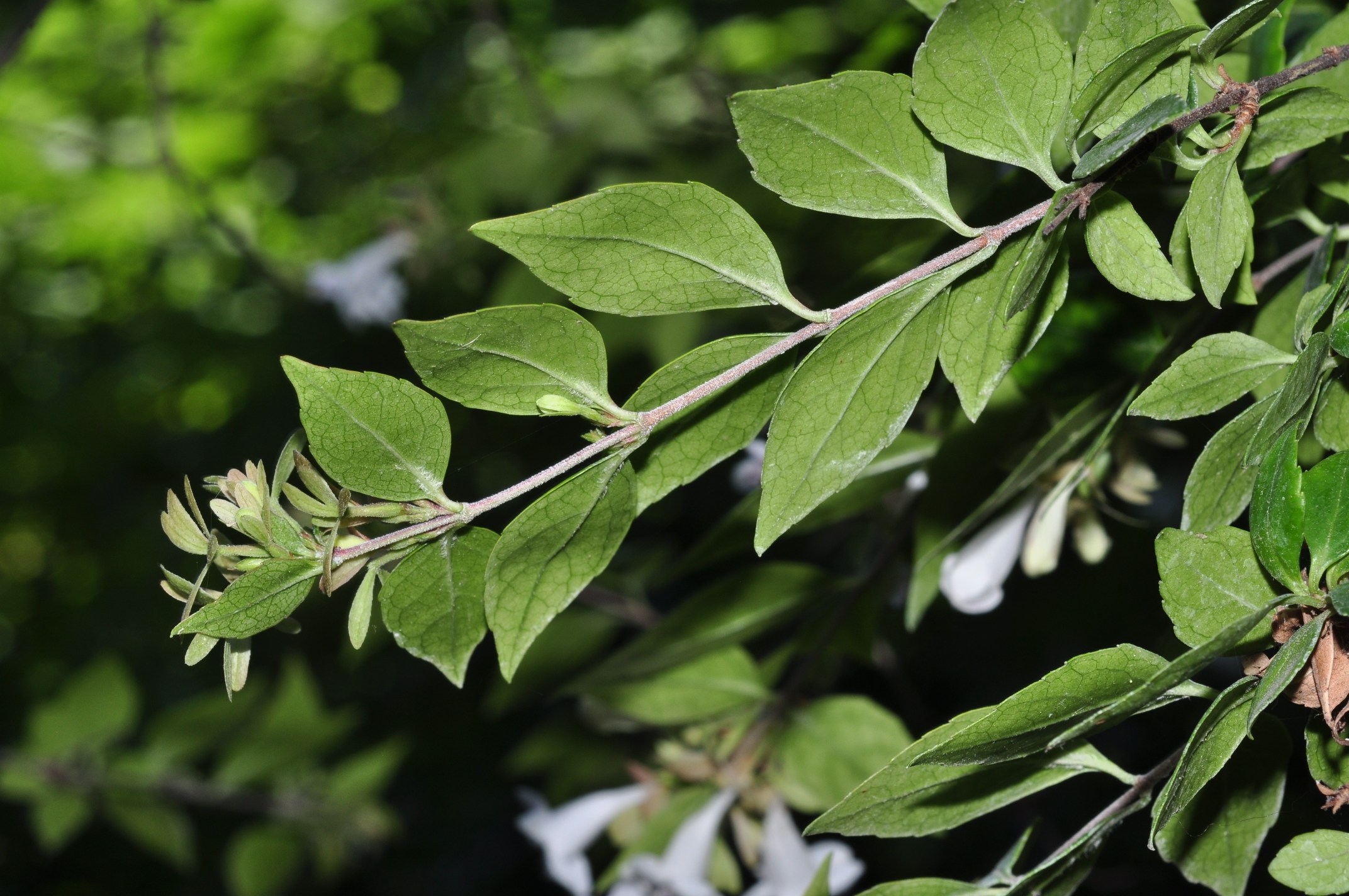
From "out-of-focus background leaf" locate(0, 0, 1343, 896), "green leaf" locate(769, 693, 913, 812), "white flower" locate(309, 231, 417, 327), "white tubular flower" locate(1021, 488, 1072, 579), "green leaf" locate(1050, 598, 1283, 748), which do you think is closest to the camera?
"green leaf" locate(1050, 598, 1283, 748)

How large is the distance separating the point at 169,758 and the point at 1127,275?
1623 millimetres

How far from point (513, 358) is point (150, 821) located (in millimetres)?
1437

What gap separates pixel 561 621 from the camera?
4.58ft

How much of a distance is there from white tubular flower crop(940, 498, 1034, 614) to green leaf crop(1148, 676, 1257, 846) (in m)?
0.30

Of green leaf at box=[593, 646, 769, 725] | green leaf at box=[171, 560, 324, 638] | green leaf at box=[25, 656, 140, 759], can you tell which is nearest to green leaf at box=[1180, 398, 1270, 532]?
green leaf at box=[171, 560, 324, 638]

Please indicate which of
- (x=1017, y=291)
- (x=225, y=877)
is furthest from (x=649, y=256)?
(x=225, y=877)

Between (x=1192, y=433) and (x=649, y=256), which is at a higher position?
(x=649, y=256)

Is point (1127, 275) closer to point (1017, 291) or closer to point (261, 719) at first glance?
point (1017, 291)

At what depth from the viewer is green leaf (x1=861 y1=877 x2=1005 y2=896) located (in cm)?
46

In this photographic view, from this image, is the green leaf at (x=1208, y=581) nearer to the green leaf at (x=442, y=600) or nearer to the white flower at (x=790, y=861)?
the green leaf at (x=442, y=600)

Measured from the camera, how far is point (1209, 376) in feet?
1.37

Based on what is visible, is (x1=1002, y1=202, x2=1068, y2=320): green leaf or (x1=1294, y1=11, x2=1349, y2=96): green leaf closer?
(x1=1002, y1=202, x2=1068, y2=320): green leaf

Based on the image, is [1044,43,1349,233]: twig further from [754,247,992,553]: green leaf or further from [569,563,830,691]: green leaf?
[569,563,830,691]: green leaf

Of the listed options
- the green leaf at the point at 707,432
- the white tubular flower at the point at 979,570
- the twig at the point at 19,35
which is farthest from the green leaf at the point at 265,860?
the green leaf at the point at 707,432
